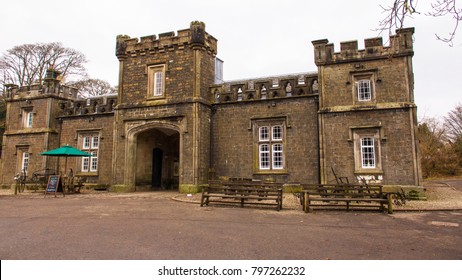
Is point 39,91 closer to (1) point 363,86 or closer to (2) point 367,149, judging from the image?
(1) point 363,86

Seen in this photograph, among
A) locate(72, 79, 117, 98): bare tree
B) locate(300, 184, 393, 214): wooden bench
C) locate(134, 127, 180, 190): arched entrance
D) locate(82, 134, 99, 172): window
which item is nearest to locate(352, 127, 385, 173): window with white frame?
locate(300, 184, 393, 214): wooden bench

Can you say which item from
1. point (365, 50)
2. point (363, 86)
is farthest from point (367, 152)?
point (365, 50)

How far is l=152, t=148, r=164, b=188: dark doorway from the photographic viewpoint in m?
20.6

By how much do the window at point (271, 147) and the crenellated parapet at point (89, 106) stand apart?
31.9 ft

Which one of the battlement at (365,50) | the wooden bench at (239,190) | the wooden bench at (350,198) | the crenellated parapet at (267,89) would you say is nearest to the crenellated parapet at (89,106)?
the crenellated parapet at (267,89)

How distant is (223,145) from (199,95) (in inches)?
117

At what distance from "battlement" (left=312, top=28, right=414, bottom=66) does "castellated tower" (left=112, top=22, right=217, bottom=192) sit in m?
6.01

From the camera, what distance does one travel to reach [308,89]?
658 inches

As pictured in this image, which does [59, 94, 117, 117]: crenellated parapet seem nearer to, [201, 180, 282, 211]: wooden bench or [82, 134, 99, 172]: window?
[82, 134, 99, 172]: window

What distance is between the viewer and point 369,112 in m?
15.0

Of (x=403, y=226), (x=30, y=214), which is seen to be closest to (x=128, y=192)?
(x=30, y=214)

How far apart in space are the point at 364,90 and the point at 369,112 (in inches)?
44.2

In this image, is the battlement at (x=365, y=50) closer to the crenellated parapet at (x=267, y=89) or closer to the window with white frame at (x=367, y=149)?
the crenellated parapet at (x=267, y=89)

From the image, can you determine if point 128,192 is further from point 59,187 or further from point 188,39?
point 188,39
